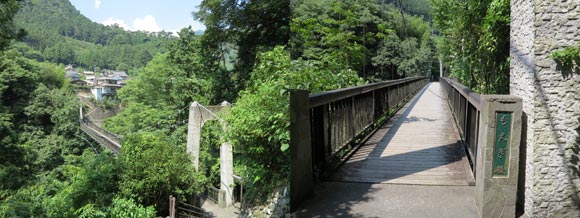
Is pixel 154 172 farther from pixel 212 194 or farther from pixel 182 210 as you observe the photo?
pixel 212 194

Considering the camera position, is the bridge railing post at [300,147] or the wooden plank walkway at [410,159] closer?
the bridge railing post at [300,147]

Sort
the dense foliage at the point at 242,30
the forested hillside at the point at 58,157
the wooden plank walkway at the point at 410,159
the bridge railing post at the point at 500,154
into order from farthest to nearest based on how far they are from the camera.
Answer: the forested hillside at the point at 58,157, the dense foliage at the point at 242,30, the wooden plank walkway at the point at 410,159, the bridge railing post at the point at 500,154

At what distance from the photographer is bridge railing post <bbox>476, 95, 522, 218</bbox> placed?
2.72 m

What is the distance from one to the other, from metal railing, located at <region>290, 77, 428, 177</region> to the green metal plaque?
1.38 metres

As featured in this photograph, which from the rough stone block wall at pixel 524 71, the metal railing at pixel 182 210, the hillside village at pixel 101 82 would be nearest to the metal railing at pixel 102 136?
the metal railing at pixel 182 210

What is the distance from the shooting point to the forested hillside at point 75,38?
9209 centimetres

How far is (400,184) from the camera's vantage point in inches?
142

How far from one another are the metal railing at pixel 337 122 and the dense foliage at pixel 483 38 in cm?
171

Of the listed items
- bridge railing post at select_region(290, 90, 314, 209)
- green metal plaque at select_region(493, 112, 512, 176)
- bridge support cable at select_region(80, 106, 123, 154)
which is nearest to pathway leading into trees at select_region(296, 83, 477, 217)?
bridge railing post at select_region(290, 90, 314, 209)

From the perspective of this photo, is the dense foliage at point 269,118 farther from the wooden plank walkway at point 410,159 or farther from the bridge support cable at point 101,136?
the bridge support cable at point 101,136

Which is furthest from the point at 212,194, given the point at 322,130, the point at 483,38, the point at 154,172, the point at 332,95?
the point at 322,130

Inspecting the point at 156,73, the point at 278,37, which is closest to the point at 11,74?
the point at 156,73

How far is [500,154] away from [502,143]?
77 millimetres

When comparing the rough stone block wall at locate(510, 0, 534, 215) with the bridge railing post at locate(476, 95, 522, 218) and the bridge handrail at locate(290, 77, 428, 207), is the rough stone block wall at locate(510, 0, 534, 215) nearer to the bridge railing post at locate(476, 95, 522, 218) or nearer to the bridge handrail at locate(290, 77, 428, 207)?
the bridge railing post at locate(476, 95, 522, 218)
